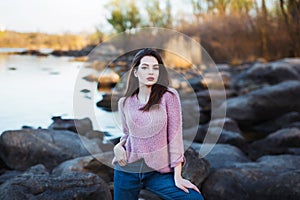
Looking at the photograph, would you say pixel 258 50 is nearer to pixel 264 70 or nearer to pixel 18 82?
pixel 264 70

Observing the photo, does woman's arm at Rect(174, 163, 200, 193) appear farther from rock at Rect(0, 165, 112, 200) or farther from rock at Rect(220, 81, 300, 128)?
rock at Rect(220, 81, 300, 128)

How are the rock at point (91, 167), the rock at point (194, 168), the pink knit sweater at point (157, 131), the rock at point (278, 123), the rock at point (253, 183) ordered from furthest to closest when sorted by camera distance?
the rock at point (278, 123), the rock at point (91, 167), the rock at point (194, 168), the rock at point (253, 183), the pink knit sweater at point (157, 131)

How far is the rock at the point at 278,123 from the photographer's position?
5035 mm

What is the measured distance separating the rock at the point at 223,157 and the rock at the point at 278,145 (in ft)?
2.13

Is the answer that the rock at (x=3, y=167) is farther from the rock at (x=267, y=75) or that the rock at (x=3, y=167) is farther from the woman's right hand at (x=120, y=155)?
the rock at (x=267, y=75)

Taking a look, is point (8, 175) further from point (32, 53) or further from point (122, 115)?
point (32, 53)

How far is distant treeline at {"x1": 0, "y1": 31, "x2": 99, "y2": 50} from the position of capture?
1198cm

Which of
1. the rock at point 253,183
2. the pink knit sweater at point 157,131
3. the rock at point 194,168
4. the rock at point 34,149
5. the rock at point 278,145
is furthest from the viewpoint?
the rock at point 278,145

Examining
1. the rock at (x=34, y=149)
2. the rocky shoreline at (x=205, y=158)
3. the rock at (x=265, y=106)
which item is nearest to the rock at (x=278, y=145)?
the rocky shoreline at (x=205, y=158)

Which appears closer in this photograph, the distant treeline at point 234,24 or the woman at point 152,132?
Answer: the woman at point 152,132

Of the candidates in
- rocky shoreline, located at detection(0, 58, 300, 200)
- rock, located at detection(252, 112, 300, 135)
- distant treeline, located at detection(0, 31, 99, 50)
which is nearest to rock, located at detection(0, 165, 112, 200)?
rocky shoreline, located at detection(0, 58, 300, 200)

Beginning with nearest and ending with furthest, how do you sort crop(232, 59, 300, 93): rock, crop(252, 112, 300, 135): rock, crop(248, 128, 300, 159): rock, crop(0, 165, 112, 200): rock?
crop(0, 165, 112, 200): rock < crop(248, 128, 300, 159): rock < crop(252, 112, 300, 135): rock < crop(232, 59, 300, 93): rock

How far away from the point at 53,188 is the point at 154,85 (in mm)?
933

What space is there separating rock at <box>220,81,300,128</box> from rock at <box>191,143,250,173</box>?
7.22 feet
